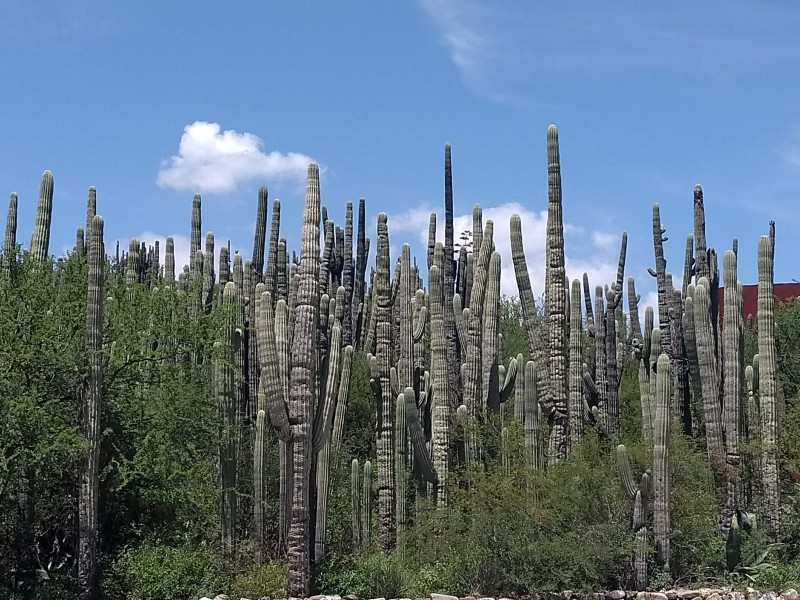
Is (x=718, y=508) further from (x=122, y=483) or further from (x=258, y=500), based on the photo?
(x=122, y=483)

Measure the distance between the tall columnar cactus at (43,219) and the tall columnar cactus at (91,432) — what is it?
3.98 meters

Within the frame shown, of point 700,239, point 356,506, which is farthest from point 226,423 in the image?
point 700,239

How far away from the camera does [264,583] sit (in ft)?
60.3

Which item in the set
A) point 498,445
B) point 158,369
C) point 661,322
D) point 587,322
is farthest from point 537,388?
point 587,322

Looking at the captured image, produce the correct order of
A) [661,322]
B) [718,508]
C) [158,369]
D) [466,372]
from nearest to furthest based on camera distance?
[158,369], [718,508], [466,372], [661,322]

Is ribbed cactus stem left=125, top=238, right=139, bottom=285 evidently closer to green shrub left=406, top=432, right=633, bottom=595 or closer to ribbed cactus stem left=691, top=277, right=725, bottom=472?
green shrub left=406, top=432, right=633, bottom=595

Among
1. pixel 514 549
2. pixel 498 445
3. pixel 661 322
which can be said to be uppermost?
pixel 661 322

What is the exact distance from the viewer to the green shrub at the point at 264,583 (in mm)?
18234

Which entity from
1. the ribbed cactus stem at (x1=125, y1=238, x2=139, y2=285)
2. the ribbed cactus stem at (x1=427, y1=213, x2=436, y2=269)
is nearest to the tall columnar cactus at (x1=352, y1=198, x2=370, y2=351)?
the ribbed cactus stem at (x1=427, y1=213, x2=436, y2=269)

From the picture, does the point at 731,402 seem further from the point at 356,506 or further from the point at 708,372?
the point at 356,506

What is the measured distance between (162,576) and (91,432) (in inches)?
104

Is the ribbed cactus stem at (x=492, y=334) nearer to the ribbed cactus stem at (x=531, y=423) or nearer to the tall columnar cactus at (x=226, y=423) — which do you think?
the ribbed cactus stem at (x=531, y=423)

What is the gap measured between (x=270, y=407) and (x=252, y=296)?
7.28 meters

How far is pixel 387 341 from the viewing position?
21.3 metres
